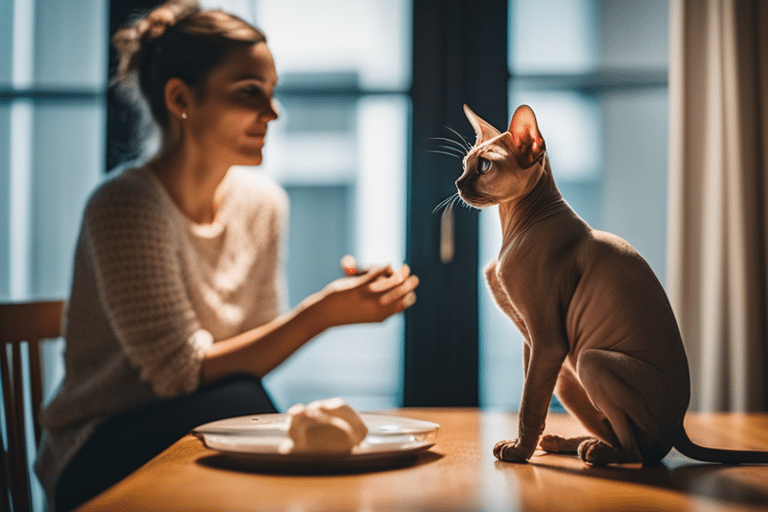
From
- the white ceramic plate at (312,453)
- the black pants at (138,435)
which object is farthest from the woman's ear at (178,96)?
the white ceramic plate at (312,453)

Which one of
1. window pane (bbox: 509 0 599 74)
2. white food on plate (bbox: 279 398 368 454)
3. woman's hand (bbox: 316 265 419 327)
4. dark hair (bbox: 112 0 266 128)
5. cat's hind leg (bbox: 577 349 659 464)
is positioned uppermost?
window pane (bbox: 509 0 599 74)

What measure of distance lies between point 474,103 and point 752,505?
1.97 m

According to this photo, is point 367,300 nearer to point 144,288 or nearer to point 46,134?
point 144,288

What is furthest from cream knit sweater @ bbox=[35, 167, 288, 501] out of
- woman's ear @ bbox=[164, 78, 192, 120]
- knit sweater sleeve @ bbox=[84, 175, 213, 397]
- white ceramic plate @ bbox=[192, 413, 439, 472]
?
white ceramic plate @ bbox=[192, 413, 439, 472]

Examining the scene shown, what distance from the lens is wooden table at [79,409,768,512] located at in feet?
1.65

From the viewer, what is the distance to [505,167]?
0.66 metres

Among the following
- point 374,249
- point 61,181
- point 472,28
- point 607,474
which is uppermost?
point 472,28

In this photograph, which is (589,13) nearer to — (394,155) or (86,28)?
(394,155)

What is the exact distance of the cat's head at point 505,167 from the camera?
649mm

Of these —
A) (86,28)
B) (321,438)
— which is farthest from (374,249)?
(321,438)

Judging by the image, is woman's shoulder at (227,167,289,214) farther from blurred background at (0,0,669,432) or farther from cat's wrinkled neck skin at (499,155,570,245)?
cat's wrinkled neck skin at (499,155,570,245)

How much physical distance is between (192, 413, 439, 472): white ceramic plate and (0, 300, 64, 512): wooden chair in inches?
23.9

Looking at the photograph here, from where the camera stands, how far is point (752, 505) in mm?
512

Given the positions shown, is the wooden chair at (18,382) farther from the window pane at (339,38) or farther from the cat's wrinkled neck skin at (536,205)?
the window pane at (339,38)
